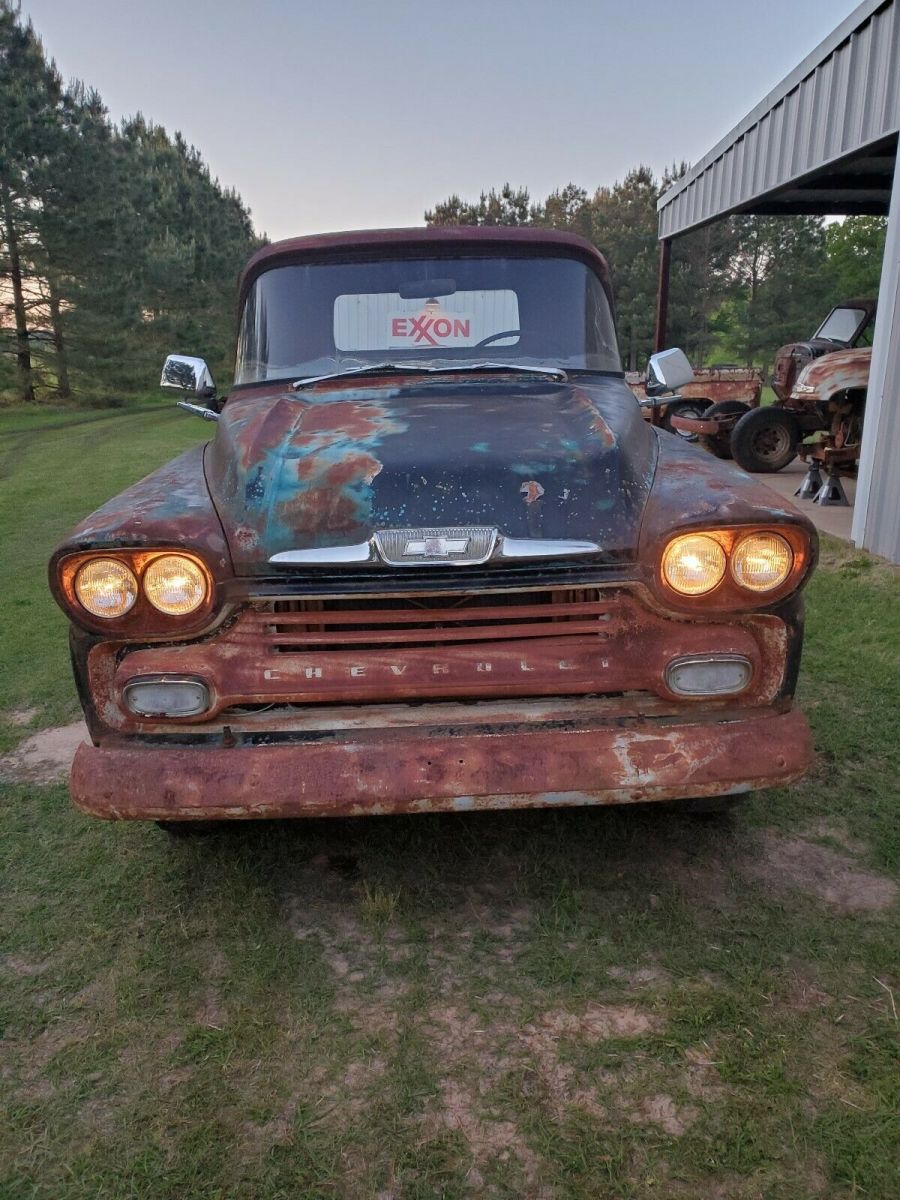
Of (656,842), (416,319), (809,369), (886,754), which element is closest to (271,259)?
(416,319)

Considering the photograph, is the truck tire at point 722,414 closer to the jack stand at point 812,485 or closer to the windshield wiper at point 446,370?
the jack stand at point 812,485

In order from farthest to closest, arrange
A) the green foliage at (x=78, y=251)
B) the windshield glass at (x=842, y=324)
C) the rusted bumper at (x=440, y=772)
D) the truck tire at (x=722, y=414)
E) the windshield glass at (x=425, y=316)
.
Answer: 1. the green foliage at (x=78, y=251)
2. the truck tire at (x=722, y=414)
3. the windshield glass at (x=842, y=324)
4. the windshield glass at (x=425, y=316)
5. the rusted bumper at (x=440, y=772)

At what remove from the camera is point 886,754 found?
330cm

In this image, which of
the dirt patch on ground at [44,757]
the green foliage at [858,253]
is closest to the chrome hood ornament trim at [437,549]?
the dirt patch on ground at [44,757]

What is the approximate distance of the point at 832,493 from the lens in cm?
838

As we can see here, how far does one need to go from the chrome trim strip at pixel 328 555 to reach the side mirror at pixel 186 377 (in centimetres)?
184

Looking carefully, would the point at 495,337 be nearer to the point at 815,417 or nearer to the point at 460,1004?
the point at 460,1004

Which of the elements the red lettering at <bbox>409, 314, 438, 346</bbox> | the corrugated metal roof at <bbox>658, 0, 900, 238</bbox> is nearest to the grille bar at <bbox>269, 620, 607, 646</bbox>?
the red lettering at <bbox>409, 314, 438, 346</bbox>

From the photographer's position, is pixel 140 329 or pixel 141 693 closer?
pixel 141 693

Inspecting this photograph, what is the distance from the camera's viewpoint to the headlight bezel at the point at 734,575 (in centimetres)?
216

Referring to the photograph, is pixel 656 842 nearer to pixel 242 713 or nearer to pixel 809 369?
pixel 242 713

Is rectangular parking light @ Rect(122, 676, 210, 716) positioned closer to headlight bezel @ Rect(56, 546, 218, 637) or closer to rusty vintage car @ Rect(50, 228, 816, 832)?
rusty vintage car @ Rect(50, 228, 816, 832)

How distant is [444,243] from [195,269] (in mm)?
31415

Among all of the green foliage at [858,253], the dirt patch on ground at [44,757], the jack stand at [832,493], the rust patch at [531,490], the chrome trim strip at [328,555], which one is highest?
the green foliage at [858,253]
